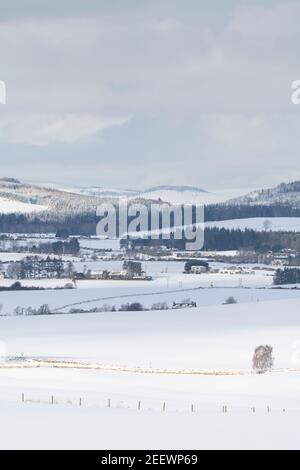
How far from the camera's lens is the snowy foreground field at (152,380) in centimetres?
3491

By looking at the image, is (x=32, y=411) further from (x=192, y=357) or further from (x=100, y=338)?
(x=100, y=338)

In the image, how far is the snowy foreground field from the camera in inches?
1374

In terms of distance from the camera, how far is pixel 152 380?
57406 millimetres

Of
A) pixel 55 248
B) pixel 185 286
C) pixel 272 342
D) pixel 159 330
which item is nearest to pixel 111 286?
pixel 185 286

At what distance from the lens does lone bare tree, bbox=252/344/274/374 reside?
6519cm

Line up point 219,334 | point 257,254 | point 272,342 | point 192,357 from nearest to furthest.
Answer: point 192,357 < point 272,342 < point 219,334 < point 257,254

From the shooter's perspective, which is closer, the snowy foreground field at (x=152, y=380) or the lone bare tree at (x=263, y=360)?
the snowy foreground field at (x=152, y=380)

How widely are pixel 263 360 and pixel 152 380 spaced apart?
11.4 m

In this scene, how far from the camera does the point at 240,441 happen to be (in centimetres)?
3441

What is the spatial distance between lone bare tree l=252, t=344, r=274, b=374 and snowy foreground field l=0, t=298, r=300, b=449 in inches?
23.4

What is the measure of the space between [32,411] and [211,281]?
313 feet

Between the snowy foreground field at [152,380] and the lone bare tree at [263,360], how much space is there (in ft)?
1.95

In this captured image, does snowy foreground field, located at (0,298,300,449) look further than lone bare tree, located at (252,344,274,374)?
No

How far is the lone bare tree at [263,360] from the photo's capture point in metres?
65.2
